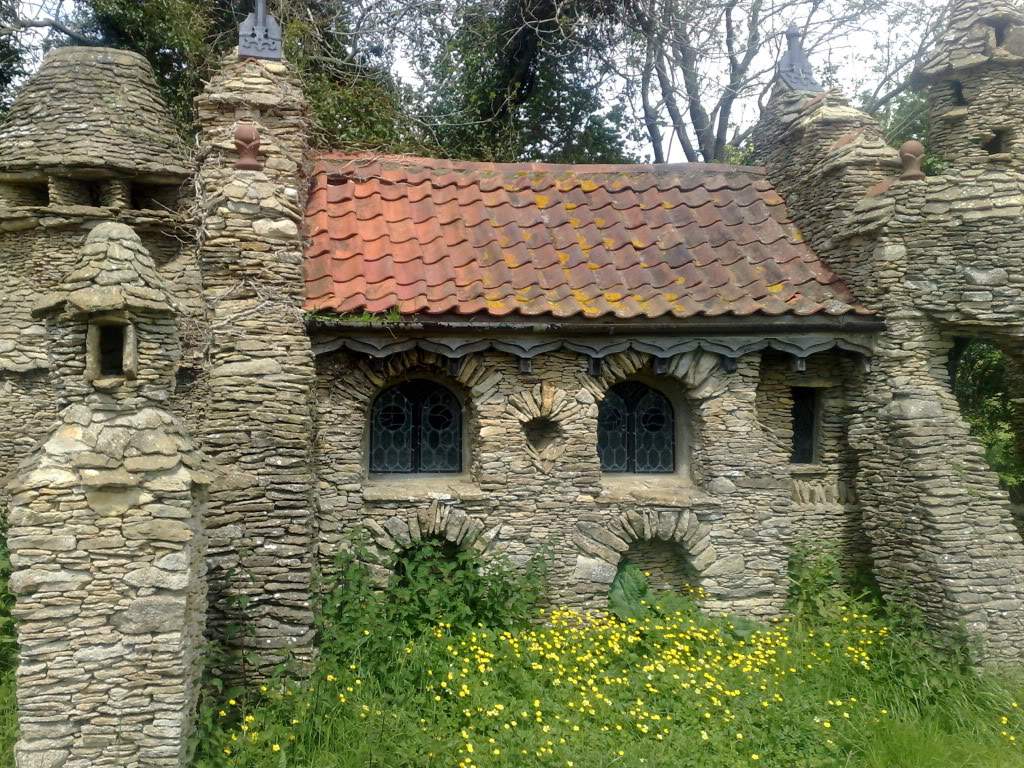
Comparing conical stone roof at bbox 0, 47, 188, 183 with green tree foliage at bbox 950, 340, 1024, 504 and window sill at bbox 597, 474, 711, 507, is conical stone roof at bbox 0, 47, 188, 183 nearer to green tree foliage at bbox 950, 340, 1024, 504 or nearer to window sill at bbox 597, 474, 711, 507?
window sill at bbox 597, 474, 711, 507

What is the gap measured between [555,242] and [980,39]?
5.64 m

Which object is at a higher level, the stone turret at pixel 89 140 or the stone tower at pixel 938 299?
the stone turret at pixel 89 140

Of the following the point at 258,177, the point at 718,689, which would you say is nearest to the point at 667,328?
the point at 718,689

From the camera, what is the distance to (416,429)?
7.55 metres

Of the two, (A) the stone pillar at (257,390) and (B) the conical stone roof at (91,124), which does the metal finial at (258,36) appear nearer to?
(A) the stone pillar at (257,390)

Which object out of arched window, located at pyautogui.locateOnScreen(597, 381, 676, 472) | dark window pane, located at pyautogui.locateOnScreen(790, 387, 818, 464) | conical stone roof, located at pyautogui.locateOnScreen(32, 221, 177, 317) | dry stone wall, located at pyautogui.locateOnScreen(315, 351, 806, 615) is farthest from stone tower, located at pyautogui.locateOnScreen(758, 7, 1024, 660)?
conical stone roof, located at pyautogui.locateOnScreen(32, 221, 177, 317)

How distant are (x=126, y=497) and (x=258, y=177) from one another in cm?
352

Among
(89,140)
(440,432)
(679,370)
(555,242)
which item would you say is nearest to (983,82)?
(679,370)

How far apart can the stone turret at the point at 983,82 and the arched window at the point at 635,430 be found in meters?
4.78

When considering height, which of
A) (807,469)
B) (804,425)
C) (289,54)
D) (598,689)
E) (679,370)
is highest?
(289,54)

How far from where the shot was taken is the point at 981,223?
24.1ft

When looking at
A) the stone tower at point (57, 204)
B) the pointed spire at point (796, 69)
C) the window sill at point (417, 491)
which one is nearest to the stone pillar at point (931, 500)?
the pointed spire at point (796, 69)

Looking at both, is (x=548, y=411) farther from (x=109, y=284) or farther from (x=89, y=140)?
(x=89, y=140)

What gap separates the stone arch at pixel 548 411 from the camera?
7.18m
